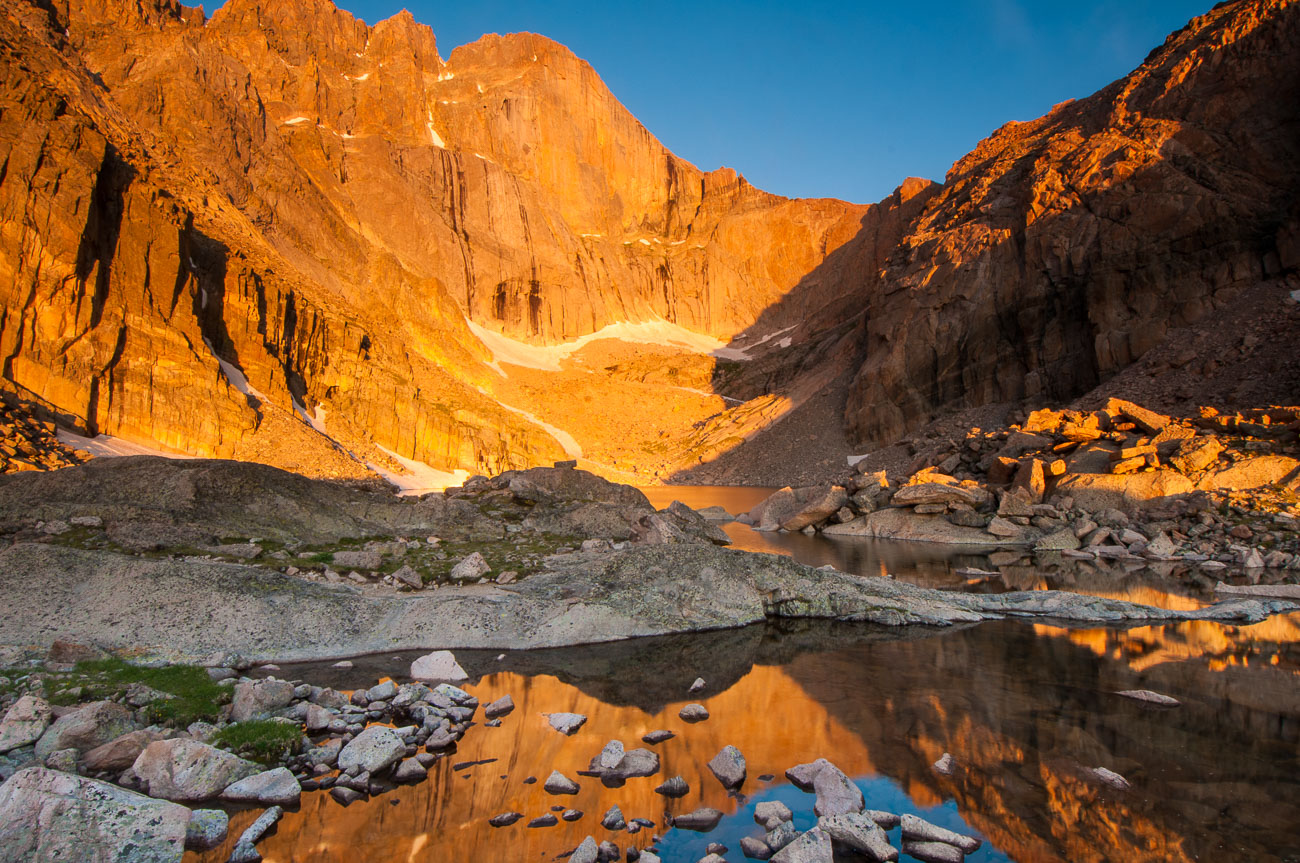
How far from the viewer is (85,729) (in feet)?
24.4

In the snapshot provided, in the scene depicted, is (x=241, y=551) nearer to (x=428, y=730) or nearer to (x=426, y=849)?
(x=428, y=730)

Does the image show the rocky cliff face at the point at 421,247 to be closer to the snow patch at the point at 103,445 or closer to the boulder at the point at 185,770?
the snow patch at the point at 103,445

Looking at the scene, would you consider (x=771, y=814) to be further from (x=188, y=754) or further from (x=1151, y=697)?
(x=1151, y=697)

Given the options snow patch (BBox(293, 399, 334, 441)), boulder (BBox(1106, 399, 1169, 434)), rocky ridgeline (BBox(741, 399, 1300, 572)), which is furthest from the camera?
snow patch (BBox(293, 399, 334, 441))

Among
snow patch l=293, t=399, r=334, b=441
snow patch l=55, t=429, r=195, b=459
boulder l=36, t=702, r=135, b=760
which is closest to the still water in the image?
boulder l=36, t=702, r=135, b=760

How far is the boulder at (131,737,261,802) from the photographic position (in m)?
6.86

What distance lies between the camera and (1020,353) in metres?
63.2

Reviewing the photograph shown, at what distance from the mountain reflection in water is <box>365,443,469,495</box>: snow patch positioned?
35.7 m

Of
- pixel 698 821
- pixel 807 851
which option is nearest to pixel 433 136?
pixel 698 821

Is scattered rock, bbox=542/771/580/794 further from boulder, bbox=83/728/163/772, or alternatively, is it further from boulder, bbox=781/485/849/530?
boulder, bbox=781/485/849/530

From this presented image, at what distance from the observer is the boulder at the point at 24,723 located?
7168mm

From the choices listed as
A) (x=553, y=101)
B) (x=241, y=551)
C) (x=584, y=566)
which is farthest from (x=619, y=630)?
(x=553, y=101)

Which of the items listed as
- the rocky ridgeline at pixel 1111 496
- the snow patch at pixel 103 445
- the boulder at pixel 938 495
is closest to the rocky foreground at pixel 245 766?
the snow patch at pixel 103 445

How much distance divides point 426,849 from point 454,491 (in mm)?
20238
